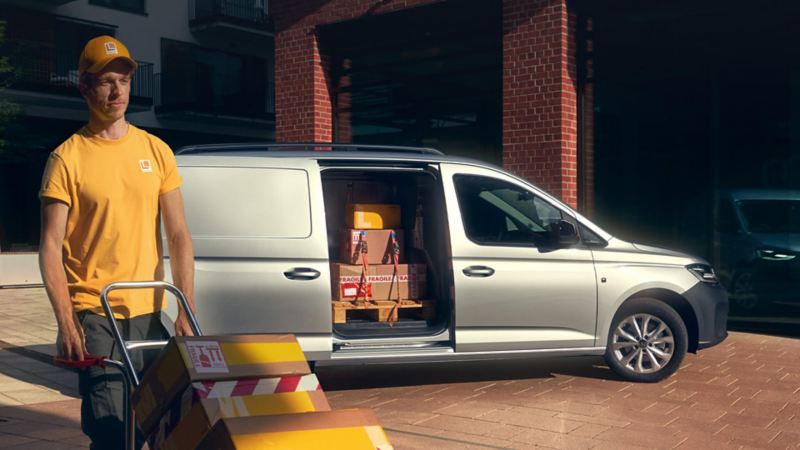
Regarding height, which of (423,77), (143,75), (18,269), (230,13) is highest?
(230,13)

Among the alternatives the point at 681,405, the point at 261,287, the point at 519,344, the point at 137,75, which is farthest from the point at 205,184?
the point at 137,75

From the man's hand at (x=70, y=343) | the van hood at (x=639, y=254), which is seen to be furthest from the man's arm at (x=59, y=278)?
the van hood at (x=639, y=254)

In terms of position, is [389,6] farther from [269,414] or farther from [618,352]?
[269,414]

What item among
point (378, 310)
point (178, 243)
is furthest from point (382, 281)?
point (178, 243)

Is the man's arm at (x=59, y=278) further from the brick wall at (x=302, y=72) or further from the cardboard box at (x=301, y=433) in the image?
the brick wall at (x=302, y=72)

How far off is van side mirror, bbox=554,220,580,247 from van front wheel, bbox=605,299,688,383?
31.0 inches

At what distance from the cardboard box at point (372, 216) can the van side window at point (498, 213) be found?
606mm

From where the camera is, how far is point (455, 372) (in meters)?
8.50

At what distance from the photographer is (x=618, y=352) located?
25.9 ft

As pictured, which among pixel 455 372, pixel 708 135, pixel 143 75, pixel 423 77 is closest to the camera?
pixel 455 372

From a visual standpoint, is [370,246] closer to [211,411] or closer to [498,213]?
[498,213]

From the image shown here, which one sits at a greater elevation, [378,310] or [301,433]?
[301,433]

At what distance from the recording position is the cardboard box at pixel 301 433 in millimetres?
2701

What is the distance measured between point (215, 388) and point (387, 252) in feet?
15.8
